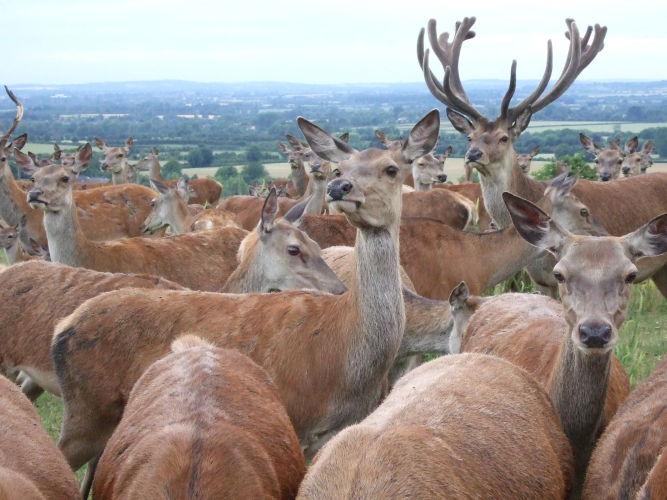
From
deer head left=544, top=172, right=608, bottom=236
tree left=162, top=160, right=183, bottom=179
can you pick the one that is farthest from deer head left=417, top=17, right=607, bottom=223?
tree left=162, top=160, right=183, bottom=179

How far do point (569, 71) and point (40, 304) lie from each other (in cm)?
686

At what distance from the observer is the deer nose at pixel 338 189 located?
248 inches

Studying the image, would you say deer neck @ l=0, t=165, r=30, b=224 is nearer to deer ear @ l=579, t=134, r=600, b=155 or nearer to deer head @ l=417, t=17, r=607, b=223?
deer head @ l=417, t=17, r=607, b=223

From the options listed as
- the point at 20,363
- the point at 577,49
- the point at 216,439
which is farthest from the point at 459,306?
the point at 577,49

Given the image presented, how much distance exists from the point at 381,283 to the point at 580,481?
1.79 meters

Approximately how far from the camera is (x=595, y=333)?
16.7 feet

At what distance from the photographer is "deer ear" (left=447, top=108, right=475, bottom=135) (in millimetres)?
11831

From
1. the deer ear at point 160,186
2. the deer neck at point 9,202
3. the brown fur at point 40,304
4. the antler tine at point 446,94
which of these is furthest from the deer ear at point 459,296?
the deer neck at point 9,202

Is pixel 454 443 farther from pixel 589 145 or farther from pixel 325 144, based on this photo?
pixel 589 145

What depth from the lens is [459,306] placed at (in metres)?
7.74

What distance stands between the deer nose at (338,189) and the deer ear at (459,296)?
1627 mm

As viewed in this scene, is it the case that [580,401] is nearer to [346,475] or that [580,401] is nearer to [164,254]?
[346,475]

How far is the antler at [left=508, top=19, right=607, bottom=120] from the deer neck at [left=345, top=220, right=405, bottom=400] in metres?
5.31

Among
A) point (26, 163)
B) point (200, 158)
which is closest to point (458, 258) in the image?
point (26, 163)
